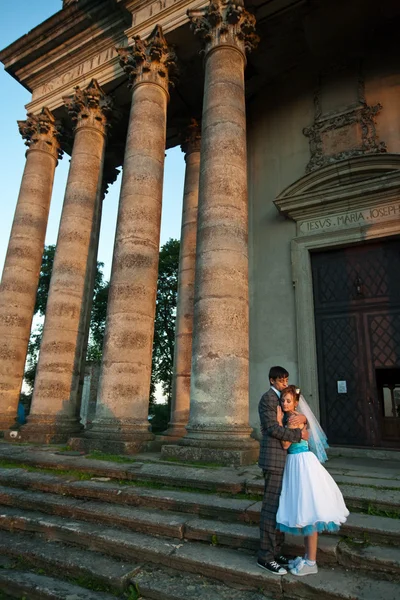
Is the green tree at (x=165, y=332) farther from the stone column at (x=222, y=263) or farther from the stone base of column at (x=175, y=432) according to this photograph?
the stone column at (x=222, y=263)

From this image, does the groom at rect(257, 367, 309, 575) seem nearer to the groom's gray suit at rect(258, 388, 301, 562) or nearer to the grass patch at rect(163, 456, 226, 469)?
the groom's gray suit at rect(258, 388, 301, 562)

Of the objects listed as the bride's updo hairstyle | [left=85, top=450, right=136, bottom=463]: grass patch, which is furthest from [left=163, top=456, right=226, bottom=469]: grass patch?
the bride's updo hairstyle

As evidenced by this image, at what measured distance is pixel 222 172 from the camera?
27.1ft

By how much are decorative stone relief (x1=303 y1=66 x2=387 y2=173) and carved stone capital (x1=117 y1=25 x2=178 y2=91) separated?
4.41 meters

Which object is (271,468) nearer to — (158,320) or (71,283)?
(71,283)

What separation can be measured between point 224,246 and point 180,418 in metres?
5.63

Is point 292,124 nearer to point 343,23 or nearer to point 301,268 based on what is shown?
point 343,23

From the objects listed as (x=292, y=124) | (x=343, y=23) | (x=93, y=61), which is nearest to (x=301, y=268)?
(x=292, y=124)

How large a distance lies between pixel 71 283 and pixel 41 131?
6.25 m

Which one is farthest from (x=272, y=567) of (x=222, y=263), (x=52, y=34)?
(x=52, y=34)

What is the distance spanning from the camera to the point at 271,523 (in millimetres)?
3602

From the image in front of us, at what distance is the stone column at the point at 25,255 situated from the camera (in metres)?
11.5

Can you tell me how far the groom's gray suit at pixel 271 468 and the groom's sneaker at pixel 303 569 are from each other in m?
0.22

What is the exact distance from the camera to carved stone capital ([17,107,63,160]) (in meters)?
13.6
